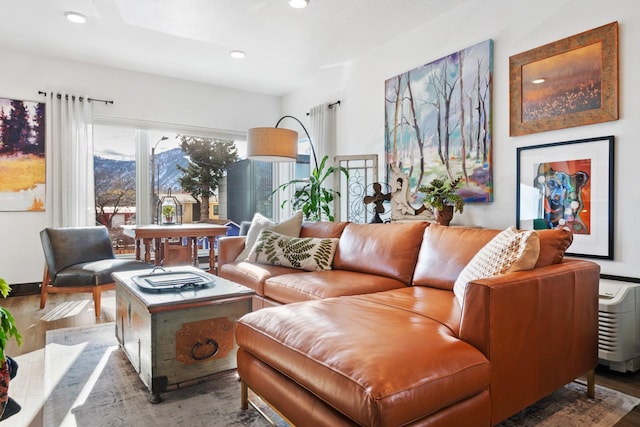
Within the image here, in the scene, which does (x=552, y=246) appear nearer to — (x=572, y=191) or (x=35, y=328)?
(x=572, y=191)

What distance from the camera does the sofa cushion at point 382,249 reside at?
2.55 m

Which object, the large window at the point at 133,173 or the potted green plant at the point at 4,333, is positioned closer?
the potted green plant at the point at 4,333

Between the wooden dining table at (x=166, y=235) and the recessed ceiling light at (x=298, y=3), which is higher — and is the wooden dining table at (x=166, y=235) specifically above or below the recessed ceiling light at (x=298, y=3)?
below

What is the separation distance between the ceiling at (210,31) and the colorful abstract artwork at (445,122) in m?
0.48

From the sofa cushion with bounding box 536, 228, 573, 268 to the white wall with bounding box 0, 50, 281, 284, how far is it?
433 cm

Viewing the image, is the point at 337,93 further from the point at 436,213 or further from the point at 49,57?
the point at 49,57

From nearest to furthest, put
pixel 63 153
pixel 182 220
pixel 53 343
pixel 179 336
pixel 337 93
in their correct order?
pixel 179 336 → pixel 53 343 → pixel 63 153 → pixel 337 93 → pixel 182 220

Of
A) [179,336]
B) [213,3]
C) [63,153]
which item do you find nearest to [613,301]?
[179,336]

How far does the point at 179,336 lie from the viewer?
6.08ft

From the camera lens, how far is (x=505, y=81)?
2836 millimetres

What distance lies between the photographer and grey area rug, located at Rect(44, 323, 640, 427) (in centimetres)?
165

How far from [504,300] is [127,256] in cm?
459

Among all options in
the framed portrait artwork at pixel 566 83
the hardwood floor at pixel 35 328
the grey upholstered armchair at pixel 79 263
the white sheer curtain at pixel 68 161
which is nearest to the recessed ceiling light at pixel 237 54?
the white sheer curtain at pixel 68 161

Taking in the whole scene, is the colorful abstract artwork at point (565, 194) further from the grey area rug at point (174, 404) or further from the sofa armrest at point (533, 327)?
the grey area rug at point (174, 404)
